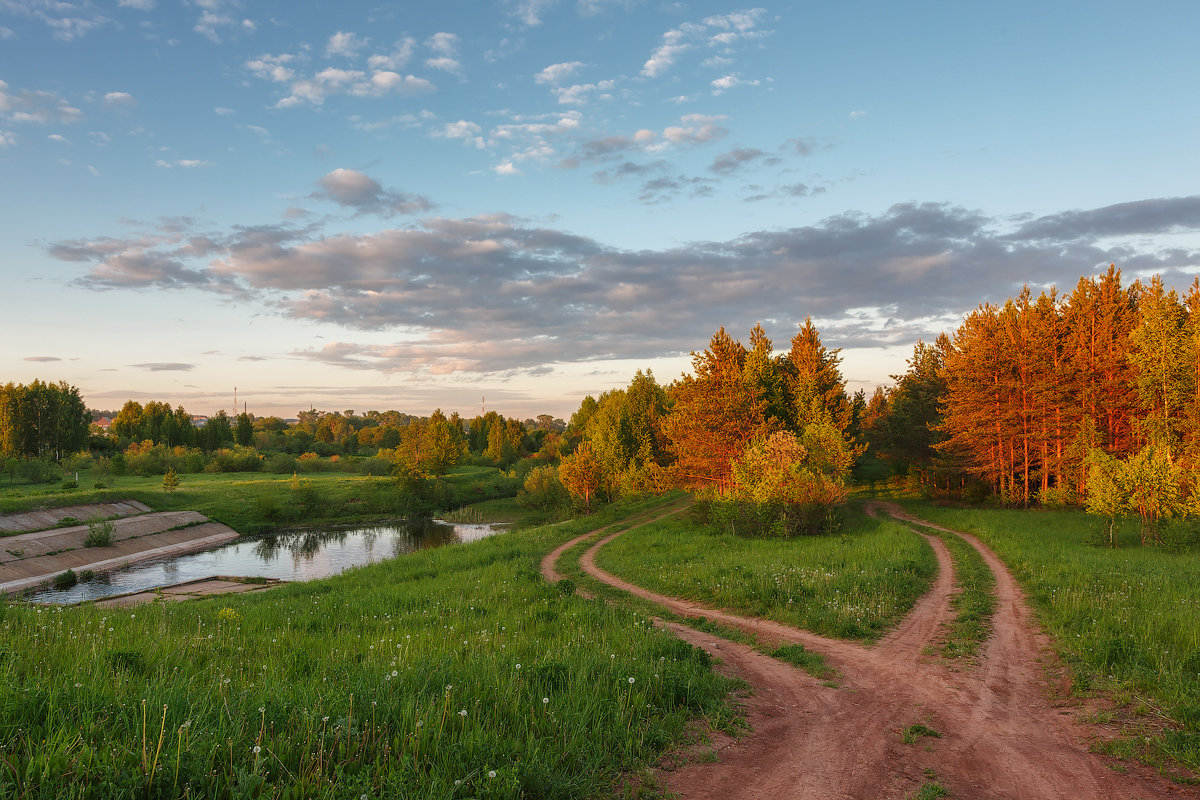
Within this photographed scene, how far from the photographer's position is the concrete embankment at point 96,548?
2970 cm

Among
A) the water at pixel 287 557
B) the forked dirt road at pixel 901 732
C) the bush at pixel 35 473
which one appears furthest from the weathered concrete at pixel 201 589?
the bush at pixel 35 473

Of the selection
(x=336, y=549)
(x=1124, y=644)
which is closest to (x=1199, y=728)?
(x=1124, y=644)

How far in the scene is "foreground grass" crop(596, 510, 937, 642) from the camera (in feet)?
41.9

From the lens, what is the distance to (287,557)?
38.3 metres

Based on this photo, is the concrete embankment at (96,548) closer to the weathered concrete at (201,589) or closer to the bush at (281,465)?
the weathered concrete at (201,589)

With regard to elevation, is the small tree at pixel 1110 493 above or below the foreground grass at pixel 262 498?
above

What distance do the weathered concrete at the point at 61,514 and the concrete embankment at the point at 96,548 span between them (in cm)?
6

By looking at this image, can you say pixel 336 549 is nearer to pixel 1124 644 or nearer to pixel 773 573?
pixel 773 573

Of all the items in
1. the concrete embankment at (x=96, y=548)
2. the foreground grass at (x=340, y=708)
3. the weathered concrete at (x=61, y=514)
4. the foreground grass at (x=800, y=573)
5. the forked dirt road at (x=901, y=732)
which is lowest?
the concrete embankment at (x=96, y=548)

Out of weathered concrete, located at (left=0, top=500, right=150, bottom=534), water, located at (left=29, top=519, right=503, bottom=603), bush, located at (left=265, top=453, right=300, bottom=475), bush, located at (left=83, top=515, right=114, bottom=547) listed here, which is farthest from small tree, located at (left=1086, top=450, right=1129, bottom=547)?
bush, located at (left=265, top=453, right=300, bottom=475)

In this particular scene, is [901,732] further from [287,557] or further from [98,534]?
[98,534]

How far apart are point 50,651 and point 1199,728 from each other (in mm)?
13609

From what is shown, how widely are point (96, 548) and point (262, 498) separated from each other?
17.3 m

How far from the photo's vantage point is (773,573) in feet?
54.1
